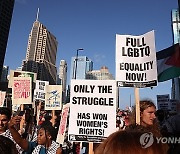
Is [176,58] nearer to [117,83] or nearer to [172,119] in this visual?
[117,83]

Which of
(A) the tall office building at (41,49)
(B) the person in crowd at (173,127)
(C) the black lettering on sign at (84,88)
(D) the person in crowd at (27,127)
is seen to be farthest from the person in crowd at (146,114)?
(A) the tall office building at (41,49)

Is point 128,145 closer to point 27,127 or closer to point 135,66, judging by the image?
point 135,66

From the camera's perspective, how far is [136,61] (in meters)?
5.43

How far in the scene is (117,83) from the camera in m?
5.25

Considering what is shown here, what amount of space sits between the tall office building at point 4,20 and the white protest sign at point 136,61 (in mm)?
103766

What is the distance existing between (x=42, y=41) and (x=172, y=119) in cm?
16894

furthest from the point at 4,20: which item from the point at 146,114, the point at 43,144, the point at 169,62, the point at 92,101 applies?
the point at 146,114

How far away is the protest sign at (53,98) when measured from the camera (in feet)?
33.5

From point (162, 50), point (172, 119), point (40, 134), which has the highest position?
point (162, 50)

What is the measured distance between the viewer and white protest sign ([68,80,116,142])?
5.14 m

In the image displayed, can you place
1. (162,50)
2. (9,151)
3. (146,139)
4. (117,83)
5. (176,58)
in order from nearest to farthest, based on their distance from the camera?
(146,139) → (9,151) → (117,83) → (176,58) → (162,50)

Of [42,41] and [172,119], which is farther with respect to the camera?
[42,41]

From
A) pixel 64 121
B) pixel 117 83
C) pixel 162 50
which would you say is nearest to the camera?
pixel 117 83

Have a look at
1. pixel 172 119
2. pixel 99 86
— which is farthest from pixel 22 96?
pixel 172 119
